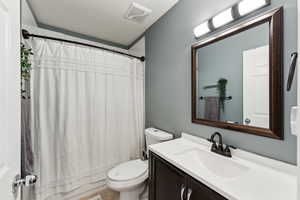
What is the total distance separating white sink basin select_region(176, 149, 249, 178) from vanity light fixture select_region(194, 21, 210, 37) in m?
1.05

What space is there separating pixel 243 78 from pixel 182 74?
597 millimetres

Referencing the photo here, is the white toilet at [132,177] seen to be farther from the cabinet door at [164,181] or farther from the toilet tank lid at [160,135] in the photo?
the cabinet door at [164,181]

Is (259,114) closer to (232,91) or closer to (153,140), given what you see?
(232,91)

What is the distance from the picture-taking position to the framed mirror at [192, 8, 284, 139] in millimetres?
801

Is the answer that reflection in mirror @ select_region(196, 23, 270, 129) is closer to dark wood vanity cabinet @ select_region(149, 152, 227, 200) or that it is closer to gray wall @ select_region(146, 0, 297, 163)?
gray wall @ select_region(146, 0, 297, 163)

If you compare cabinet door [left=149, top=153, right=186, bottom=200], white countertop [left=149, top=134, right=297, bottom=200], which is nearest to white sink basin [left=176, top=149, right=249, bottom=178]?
white countertop [left=149, top=134, right=297, bottom=200]

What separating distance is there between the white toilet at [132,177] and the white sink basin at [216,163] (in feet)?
1.47

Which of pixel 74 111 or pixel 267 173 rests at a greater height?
pixel 74 111

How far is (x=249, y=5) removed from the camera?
2.93ft

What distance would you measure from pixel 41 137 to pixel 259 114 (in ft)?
6.47

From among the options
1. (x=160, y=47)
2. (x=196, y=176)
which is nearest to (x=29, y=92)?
(x=160, y=47)

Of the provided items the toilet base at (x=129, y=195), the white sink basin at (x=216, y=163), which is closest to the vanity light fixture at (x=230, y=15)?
the white sink basin at (x=216, y=163)

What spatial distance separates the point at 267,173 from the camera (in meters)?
0.78

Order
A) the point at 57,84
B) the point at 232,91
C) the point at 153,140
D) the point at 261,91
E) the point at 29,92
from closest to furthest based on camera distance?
the point at 261,91 → the point at 232,91 → the point at 29,92 → the point at 57,84 → the point at 153,140
